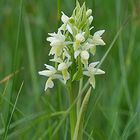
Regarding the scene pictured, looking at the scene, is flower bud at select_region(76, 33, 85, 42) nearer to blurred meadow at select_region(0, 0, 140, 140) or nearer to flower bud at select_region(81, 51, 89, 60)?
flower bud at select_region(81, 51, 89, 60)

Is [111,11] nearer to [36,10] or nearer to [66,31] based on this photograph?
[36,10]

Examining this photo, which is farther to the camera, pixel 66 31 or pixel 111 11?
pixel 111 11

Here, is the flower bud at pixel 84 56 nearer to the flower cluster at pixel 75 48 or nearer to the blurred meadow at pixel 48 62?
the flower cluster at pixel 75 48

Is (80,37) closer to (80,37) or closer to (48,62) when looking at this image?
(80,37)

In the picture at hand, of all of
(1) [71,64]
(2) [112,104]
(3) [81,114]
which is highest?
(1) [71,64]

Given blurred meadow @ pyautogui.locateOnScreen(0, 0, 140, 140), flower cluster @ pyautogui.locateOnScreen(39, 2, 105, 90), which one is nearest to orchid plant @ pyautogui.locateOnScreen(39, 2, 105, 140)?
flower cluster @ pyautogui.locateOnScreen(39, 2, 105, 90)

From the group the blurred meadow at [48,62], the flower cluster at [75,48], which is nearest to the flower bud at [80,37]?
the flower cluster at [75,48]

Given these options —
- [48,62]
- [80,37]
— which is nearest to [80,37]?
[80,37]

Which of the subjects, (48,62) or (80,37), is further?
(48,62)

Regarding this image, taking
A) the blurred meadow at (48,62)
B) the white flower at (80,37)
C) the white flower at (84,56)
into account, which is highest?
the white flower at (80,37)

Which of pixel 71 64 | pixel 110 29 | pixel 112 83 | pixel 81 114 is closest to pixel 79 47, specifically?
pixel 71 64

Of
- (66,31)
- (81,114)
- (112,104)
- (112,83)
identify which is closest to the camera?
(81,114)
